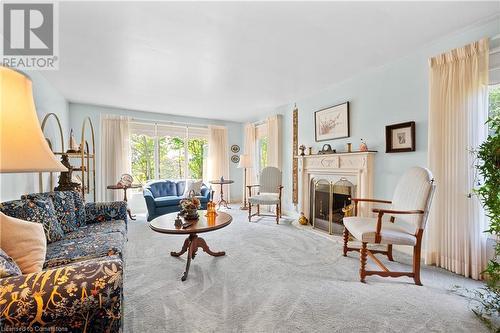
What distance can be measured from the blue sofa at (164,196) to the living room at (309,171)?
2.25ft

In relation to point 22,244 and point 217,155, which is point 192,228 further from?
point 217,155

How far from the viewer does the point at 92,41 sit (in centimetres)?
235

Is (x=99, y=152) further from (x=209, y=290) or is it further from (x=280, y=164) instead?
(x=209, y=290)

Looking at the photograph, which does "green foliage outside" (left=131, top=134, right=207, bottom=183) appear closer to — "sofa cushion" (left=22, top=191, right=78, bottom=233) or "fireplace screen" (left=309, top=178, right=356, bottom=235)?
"sofa cushion" (left=22, top=191, right=78, bottom=233)

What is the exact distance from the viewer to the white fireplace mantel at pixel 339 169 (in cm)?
312

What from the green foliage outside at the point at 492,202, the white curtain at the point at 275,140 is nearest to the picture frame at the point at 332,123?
the white curtain at the point at 275,140

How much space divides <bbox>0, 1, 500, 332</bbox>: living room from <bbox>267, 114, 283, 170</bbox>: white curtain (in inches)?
45.2

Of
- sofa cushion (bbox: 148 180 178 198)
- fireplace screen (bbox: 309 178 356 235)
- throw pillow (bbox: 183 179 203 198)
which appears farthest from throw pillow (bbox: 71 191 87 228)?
fireplace screen (bbox: 309 178 356 235)

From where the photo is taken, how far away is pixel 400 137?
2.81m

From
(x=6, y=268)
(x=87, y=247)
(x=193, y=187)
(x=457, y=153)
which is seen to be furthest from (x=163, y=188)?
(x=457, y=153)

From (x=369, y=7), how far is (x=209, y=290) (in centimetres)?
278

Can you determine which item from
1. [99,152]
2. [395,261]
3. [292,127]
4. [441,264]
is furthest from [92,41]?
[441,264]

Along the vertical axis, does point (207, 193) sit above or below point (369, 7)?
below

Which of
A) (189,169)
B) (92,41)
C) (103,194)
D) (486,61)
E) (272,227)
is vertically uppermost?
(92,41)
